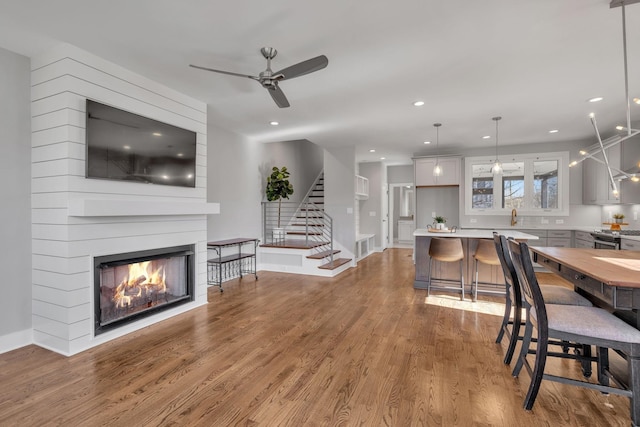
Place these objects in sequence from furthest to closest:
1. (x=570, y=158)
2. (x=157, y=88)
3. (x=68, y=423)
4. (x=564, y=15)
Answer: (x=570, y=158) → (x=157, y=88) → (x=564, y=15) → (x=68, y=423)

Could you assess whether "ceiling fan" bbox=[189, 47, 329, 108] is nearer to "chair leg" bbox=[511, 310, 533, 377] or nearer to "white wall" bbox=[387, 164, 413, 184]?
"chair leg" bbox=[511, 310, 533, 377]

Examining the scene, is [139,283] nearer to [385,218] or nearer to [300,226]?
[300,226]

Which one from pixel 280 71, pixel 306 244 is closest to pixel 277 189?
pixel 306 244

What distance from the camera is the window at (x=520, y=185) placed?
6586mm

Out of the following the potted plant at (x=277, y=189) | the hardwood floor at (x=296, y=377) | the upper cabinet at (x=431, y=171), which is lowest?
the hardwood floor at (x=296, y=377)

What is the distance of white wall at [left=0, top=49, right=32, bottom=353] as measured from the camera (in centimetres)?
287

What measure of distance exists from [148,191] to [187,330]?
63.1 inches

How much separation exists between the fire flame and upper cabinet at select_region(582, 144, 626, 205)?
7.19 m

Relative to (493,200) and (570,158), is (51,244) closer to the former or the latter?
(493,200)

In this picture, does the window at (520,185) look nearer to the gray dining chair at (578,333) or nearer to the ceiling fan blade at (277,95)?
the gray dining chair at (578,333)

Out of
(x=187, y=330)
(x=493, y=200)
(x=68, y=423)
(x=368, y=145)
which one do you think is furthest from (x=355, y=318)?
(x=493, y=200)

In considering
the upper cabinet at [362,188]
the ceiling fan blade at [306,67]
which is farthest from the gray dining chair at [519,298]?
the upper cabinet at [362,188]

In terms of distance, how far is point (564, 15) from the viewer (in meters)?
2.37

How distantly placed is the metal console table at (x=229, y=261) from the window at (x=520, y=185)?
496 cm
